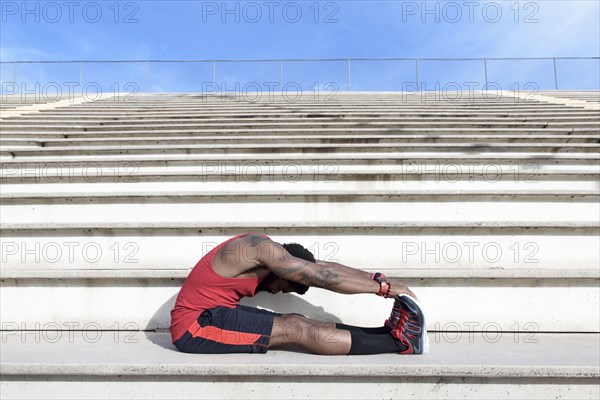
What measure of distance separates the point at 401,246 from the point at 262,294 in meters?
0.81

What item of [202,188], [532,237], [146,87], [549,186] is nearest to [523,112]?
[549,186]

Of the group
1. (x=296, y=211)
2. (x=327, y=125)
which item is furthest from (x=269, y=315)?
(x=327, y=125)

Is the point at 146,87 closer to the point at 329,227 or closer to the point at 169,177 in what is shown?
the point at 169,177

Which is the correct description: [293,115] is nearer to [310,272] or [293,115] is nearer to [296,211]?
[296,211]

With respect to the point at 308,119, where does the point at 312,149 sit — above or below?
below

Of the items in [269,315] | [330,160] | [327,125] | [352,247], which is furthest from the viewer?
[327,125]

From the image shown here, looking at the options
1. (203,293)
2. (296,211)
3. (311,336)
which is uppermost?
(296,211)

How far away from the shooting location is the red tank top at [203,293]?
1702 millimetres

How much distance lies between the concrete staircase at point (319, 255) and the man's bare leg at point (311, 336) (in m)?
0.05

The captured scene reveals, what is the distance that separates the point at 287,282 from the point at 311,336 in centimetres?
27

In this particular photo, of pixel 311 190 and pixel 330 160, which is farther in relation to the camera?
pixel 330 160

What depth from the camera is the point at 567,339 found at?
6.08 feet

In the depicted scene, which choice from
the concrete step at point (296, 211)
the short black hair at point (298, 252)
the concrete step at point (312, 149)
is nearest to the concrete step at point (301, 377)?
the short black hair at point (298, 252)

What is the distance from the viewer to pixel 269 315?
175 centimetres
